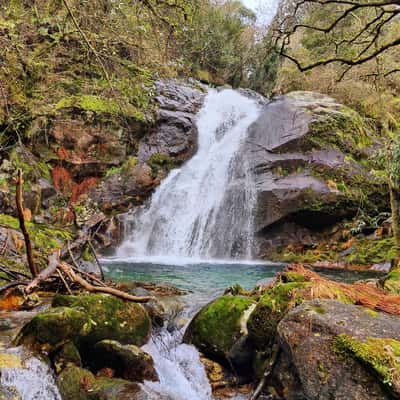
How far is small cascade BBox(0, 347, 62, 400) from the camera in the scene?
279cm

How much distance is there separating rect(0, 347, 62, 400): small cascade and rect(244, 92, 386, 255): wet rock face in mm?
9270

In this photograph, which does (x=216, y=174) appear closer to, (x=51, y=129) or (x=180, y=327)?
(x=51, y=129)

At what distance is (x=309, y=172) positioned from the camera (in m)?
12.0

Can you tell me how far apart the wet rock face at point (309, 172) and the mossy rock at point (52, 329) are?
348 inches

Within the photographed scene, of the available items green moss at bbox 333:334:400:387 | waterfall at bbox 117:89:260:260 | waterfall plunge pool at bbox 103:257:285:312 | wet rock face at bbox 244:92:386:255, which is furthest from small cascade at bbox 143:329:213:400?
wet rock face at bbox 244:92:386:255

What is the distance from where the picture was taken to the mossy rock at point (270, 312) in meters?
3.57

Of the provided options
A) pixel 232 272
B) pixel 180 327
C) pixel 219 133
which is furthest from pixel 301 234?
pixel 180 327

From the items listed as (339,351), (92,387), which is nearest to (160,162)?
(92,387)

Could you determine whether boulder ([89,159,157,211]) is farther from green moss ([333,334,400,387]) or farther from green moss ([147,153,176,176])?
green moss ([333,334,400,387])

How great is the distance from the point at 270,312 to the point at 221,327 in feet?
2.27

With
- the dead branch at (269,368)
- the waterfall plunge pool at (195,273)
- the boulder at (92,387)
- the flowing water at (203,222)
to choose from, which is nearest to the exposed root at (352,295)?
the dead branch at (269,368)

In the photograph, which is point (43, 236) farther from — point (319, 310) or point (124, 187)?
point (319, 310)

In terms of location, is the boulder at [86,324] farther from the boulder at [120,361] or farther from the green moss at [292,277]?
the green moss at [292,277]

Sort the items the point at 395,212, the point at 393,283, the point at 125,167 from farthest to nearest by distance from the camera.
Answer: the point at 125,167 → the point at 395,212 → the point at 393,283
